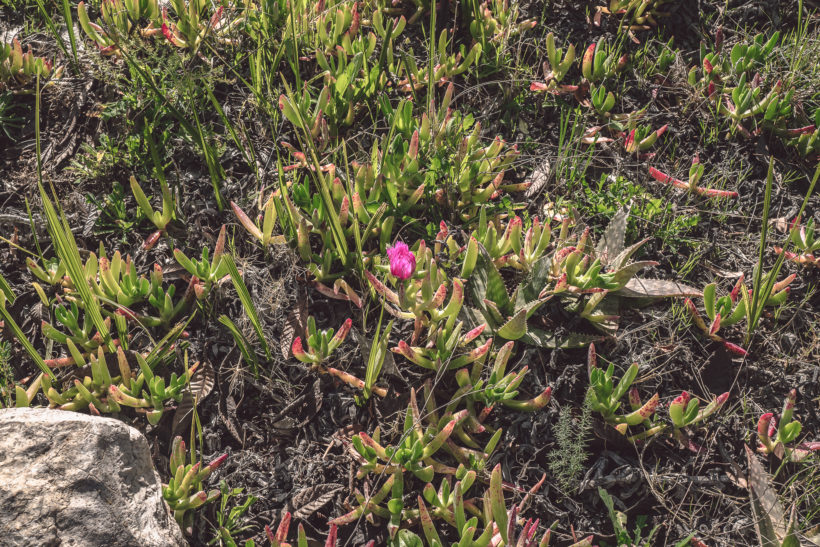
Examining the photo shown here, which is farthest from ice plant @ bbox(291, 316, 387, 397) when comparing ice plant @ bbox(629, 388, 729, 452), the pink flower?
ice plant @ bbox(629, 388, 729, 452)

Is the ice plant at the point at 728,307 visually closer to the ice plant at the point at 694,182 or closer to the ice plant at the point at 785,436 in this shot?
the ice plant at the point at 785,436

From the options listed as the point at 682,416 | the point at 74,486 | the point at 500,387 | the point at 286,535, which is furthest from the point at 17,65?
the point at 682,416

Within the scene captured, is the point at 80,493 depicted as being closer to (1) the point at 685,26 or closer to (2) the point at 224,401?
(2) the point at 224,401

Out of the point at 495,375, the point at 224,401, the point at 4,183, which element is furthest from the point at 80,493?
the point at 4,183

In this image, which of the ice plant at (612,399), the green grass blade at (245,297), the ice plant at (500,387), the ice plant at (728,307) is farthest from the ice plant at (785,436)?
the green grass blade at (245,297)

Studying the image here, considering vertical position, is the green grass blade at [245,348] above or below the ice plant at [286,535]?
above

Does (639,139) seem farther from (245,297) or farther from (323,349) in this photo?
(245,297)

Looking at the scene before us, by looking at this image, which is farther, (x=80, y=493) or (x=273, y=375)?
(x=273, y=375)
